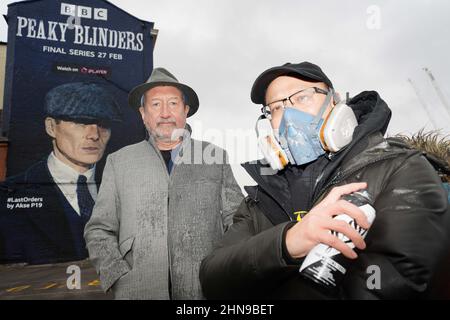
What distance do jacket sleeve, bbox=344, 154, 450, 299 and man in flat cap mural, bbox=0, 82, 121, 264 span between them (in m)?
13.0

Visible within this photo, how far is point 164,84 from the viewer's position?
362cm

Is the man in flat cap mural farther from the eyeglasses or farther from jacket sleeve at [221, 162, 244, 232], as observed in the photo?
the eyeglasses

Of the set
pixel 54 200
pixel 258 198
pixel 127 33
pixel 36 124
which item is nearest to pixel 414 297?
pixel 258 198

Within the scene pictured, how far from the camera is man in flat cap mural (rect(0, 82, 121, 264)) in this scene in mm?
11828

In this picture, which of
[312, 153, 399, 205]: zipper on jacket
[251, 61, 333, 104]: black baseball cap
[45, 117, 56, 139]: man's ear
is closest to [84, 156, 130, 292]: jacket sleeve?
[251, 61, 333, 104]: black baseball cap

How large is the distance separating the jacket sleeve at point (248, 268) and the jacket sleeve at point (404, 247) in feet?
1.03

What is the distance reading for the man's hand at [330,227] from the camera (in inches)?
44.3

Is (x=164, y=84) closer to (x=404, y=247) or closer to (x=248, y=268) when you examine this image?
(x=248, y=268)

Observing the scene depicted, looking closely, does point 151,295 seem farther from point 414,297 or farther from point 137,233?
point 414,297

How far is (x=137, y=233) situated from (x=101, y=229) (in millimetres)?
382

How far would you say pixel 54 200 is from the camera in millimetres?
12320

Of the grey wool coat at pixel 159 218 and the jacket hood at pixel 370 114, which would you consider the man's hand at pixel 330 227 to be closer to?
the jacket hood at pixel 370 114

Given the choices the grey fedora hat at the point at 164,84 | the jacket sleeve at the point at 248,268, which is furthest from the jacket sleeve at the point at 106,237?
the jacket sleeve at the point at 248,268

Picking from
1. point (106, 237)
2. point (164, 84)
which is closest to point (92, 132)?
point (164, 84)
